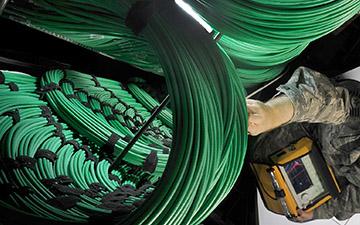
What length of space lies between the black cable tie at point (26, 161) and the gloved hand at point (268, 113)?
0.67 metres

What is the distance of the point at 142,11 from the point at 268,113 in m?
0.54

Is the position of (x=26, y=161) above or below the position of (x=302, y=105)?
below

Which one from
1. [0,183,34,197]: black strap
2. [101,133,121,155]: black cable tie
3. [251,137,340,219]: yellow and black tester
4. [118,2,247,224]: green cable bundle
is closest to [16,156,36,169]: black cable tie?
[0,183,34,197]: black strap

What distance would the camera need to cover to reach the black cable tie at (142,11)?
1001 millimetres

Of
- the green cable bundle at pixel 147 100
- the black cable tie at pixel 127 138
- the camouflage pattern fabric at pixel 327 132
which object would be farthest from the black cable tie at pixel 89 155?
the camouflage pattern fabric at pixel 327 132

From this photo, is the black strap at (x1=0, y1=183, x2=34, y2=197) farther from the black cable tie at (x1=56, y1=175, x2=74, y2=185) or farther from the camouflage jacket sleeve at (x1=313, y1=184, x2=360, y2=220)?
the camouflage jacket sleeve at (x1=313, y1=184, x2=360, y2=220)

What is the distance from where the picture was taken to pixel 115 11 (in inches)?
44.0

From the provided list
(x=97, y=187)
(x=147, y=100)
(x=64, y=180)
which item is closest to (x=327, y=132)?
(x=147, y=100)

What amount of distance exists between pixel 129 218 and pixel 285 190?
1313 millimetres

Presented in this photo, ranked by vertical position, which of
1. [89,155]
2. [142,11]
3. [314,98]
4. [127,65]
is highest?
[314,98]

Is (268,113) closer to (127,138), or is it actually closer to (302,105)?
(302,105)

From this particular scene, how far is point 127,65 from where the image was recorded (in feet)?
6.98

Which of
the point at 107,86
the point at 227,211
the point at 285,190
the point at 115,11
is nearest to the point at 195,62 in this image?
the point at 115,11

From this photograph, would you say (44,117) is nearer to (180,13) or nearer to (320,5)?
(180,13)
